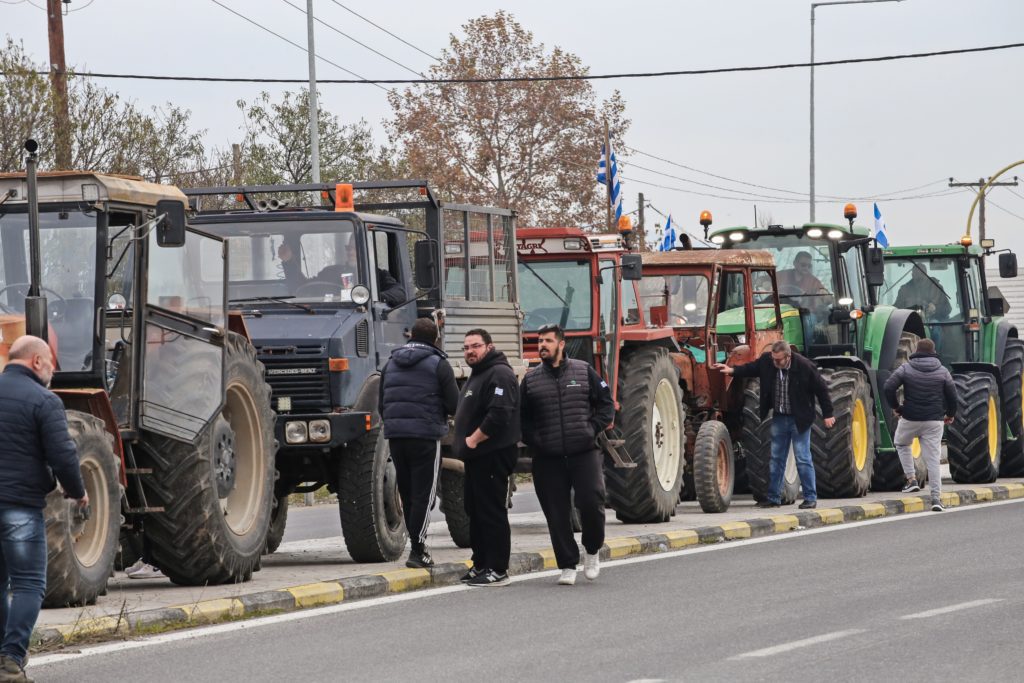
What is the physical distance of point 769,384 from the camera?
20.0 metres

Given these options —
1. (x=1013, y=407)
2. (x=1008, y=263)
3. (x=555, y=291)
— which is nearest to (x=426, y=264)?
(x=555, y=291)

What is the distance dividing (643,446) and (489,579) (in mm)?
4695

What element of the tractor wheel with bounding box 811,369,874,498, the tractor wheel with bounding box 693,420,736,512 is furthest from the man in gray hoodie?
the tractor wheel with bounding box 693,420,736,512

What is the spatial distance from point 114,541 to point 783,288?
12534 millimetres

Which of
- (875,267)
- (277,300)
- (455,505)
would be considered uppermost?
(875,267)

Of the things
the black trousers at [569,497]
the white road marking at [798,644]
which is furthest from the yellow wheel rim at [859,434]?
the white road marking at [798,644]

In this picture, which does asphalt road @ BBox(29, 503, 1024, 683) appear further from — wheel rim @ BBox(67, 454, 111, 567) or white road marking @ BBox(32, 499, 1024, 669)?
wheel rim @ BBox(67, 454, 111, 567)

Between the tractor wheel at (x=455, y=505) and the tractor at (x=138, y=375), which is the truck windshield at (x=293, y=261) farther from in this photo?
the tractor wheel at (x=455, y=505)

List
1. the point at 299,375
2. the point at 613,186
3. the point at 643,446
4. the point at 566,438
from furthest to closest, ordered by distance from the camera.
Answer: the point at 613,186
the point at 643,446
the point at 299,375
the point at 566,438

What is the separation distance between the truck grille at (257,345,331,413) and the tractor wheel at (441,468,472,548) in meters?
2.19

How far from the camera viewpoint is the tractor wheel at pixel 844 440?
21203 mm

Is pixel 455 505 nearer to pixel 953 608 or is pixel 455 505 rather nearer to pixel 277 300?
pixel 277 300

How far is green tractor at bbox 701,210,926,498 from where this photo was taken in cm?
2206

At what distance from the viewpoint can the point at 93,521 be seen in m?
11.6
